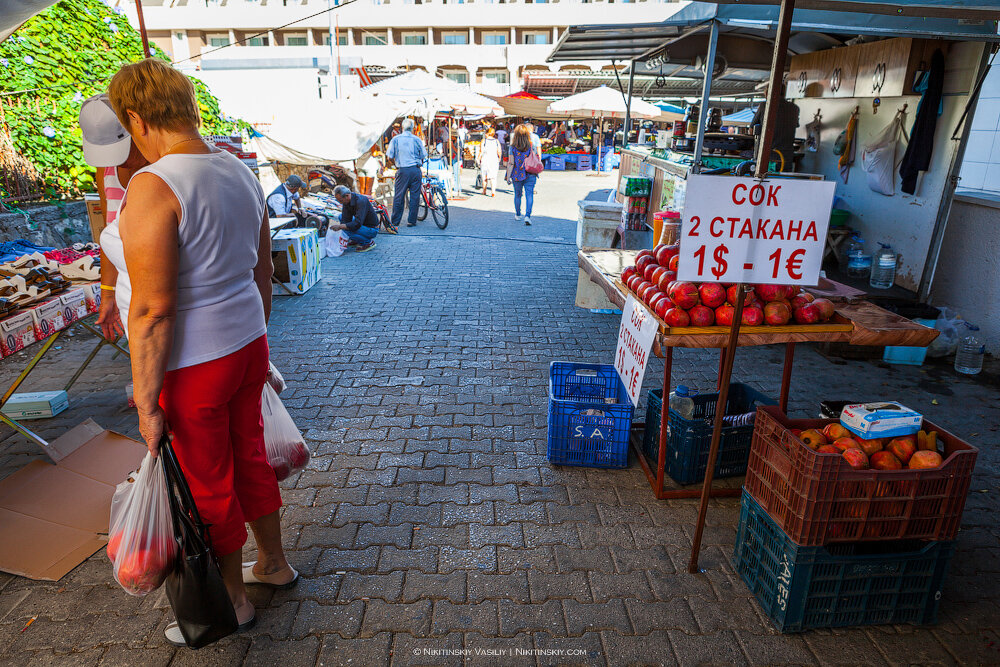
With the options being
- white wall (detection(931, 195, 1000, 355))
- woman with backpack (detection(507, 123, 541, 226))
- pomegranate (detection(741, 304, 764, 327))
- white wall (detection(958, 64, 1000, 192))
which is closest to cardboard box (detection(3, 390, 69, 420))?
pomegranate (detection(741, 304, 764, 327))

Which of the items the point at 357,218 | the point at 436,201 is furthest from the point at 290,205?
the point at 436,201

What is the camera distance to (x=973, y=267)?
19.2 ft

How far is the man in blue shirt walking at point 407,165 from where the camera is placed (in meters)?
11.0

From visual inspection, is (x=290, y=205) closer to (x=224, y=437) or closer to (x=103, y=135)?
(x=103, y=135)

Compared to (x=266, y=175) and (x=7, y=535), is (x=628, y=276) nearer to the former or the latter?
(x=7, y=535)

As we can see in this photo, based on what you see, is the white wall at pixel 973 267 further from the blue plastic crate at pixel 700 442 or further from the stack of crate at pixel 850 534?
the stack of crate at pixel 850 534

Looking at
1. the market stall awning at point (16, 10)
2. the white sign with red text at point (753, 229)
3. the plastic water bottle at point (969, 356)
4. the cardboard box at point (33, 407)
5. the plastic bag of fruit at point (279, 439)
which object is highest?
the market stall awning at point (16, 10)

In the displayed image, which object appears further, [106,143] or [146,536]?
[106,143]

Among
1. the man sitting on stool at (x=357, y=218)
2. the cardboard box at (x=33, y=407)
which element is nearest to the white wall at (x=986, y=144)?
the man sitting on stool at (x=357, y=218)

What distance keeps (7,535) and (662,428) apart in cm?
342

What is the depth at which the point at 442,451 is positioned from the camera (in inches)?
153

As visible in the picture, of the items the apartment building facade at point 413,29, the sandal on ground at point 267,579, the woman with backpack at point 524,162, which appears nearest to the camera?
the sandal on ground at point 267,579

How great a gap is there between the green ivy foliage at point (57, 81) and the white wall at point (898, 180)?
9234 millimetres

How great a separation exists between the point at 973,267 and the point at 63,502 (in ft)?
25.1
